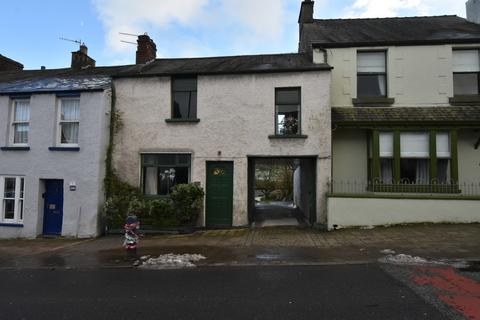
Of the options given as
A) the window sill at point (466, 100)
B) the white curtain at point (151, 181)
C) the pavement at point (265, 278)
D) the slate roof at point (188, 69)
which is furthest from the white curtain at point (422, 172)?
the white curtain at point (151, 181)

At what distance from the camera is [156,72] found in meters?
14.2

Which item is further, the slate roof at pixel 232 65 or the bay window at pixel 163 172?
the bay window at pixel 163 172

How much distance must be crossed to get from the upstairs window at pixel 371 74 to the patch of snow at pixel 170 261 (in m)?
9.20

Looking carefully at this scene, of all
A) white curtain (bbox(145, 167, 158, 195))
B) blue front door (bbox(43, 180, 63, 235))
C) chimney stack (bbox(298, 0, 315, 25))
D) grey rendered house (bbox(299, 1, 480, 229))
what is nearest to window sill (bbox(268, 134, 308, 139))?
grey rendered house (bbox(299, 1, 480, 229))

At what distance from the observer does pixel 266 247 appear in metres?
9.83

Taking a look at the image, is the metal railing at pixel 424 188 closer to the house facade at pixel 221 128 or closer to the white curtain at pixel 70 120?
the house facade at pixel 221 128

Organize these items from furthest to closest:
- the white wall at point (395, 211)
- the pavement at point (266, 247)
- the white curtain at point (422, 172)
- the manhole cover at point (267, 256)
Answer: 1. the white curtain at point (422, 172)
2. the white wall at point (395, 211)
3. the manhole cover at point (267, 256)
4. the pavement at point (266, 247)

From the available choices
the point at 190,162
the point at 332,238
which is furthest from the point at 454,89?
the point at 190,162

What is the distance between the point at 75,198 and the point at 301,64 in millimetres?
9804

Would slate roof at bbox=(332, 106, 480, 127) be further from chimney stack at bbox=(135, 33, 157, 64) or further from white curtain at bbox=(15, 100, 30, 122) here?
white curtain at bbox=(15, 100, 30, 122)

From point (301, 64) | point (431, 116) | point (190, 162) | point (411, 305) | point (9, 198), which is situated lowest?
point (411, 305)

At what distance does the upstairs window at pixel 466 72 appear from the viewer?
44.9 feet

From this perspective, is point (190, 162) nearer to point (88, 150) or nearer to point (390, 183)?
point (88, 150)

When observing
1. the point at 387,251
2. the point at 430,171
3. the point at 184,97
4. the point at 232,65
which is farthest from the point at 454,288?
the point at 232,65
